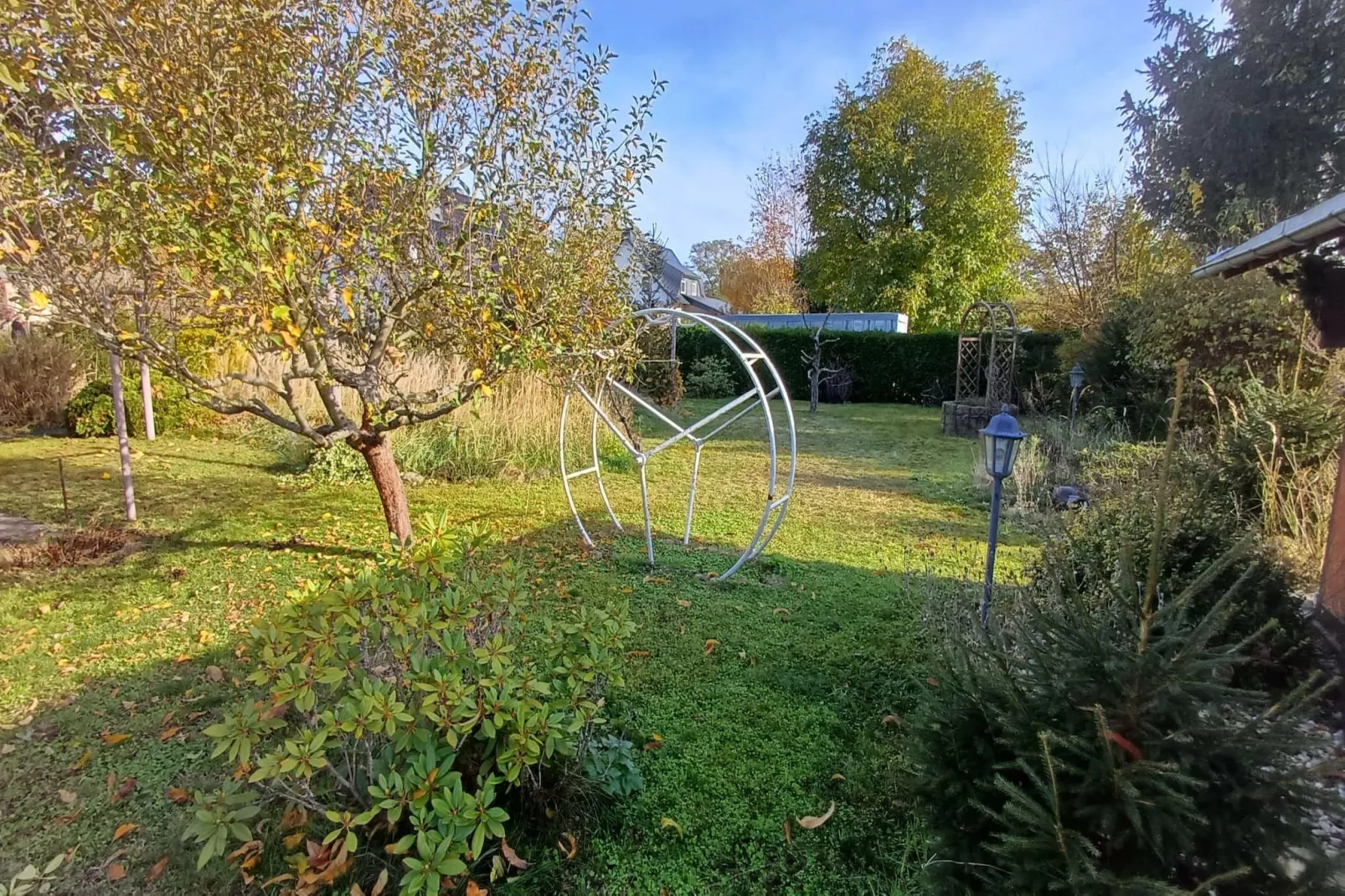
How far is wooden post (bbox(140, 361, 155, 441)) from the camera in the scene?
7809 millimetres

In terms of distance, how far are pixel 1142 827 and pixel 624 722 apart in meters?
1.80

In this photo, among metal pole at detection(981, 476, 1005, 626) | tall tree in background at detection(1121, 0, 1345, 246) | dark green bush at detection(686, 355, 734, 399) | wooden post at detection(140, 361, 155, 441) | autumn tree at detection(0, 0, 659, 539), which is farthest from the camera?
dark green bush at detection(686, 355, 734, 399)

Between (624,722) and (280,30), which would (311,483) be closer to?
(280,30)

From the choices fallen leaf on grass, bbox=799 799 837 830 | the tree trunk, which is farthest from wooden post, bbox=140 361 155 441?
fallen leaf on grass, bbox=799 799 837 830

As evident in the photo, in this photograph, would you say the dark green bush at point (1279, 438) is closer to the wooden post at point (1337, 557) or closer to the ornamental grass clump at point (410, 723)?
the wooden post at point (1337, 557)

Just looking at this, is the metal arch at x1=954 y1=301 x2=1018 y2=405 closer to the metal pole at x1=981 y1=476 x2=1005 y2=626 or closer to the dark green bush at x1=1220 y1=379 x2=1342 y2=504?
the dark green bush at x1=1220 y1=379 x2=1342 y2=504

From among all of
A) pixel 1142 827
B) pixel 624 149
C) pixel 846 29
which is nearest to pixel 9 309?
pixel 624 149

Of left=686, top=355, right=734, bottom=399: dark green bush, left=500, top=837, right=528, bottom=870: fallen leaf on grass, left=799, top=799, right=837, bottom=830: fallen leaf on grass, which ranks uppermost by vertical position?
left=686, top=355, right=734, bottom=399: dark green bush

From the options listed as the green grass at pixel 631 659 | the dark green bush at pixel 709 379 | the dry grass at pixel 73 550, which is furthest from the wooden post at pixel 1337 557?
the dark green bush at pixel 709 379

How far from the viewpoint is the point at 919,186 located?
19031 mm

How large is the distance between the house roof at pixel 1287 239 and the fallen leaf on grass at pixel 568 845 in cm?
312

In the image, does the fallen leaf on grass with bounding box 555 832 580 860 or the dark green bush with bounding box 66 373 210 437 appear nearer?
the fallen leaf on grass with bounding box 555 832 580 860

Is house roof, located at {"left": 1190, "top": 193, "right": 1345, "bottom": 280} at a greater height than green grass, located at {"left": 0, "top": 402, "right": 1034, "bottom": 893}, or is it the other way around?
house roof, located at {"left": 1190, "top": 193, "right": 1345, "bottom": 280}

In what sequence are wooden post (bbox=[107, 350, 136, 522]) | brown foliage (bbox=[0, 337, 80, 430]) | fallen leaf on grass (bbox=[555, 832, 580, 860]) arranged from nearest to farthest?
1. fallen leaf on grass (bbox=[555, 832, 580, 860])
2. wooden post (bbox=[107, 350, 136, 522])
3. brown foliage (bbox=[0, 337, 80, 430])
